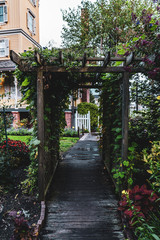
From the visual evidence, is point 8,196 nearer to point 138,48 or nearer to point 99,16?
point 138,48

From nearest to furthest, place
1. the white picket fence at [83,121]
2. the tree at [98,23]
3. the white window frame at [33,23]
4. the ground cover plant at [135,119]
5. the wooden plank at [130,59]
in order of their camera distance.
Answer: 1. the ground cover plant at [135,119]
2. the wooden plank at [130,59]
3. the tree at [98,23]
4. the white picket fence at [83,121]
5. the white window frame at [33,23]

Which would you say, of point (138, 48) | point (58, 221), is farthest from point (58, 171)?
point (138, 48)

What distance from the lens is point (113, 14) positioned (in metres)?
12.6

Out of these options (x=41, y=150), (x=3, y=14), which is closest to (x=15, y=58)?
(x=41, y=150)

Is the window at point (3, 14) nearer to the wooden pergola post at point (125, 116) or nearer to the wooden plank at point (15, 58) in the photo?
the wooden plank at point (15, 58)

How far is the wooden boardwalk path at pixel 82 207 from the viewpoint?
2.78 metres

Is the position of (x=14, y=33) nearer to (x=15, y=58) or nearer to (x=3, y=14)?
(x=3, y=14)

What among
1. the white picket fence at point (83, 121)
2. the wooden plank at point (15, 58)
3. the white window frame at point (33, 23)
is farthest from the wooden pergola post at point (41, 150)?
the white window frame at point (33, 23)

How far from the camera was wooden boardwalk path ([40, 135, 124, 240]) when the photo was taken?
2.78 metres

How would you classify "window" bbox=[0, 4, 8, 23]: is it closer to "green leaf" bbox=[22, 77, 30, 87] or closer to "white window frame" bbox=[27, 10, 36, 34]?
"white window frame" bbox=[27, 10, 36, 34]

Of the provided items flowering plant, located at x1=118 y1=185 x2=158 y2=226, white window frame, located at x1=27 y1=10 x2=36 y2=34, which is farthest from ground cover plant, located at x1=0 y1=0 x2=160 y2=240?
white window frame, located at x1=27 y1=10 x2=36 y2=34

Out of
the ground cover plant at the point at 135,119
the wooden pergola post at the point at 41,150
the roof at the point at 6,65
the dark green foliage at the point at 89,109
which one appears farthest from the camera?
the dark green foliage at the point at 89,109

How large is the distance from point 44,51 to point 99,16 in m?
11.8

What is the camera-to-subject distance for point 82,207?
3.39 m
